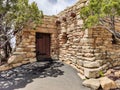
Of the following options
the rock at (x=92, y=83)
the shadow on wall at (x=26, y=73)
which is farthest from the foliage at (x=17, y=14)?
the rock at (x=92, y=83)

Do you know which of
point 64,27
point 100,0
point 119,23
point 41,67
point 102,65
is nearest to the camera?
point 100,0

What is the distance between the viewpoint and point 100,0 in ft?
20.7

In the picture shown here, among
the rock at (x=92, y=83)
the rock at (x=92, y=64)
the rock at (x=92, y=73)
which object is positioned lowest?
the rock at (x=92, y=83)

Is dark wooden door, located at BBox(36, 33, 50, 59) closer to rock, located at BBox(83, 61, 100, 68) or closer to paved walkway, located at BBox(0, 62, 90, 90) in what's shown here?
paved walkway, located at BBox(0, 62, 90, 90)

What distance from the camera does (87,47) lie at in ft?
27.2

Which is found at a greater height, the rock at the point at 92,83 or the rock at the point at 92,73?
the rock at the point at 92,73

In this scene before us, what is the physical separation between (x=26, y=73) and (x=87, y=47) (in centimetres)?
308

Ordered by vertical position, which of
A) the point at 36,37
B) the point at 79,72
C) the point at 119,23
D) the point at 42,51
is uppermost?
the point at 119,23

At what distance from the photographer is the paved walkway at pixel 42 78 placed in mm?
7047

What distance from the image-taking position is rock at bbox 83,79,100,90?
686 centimetres

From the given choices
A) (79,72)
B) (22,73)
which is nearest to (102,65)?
(79,72)

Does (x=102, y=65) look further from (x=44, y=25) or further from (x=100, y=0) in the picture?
(x=44, y=25)

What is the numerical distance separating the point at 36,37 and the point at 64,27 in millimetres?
1775

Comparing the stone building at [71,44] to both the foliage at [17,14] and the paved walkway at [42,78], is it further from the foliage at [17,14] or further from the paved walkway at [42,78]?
the foliage at [17,14]
